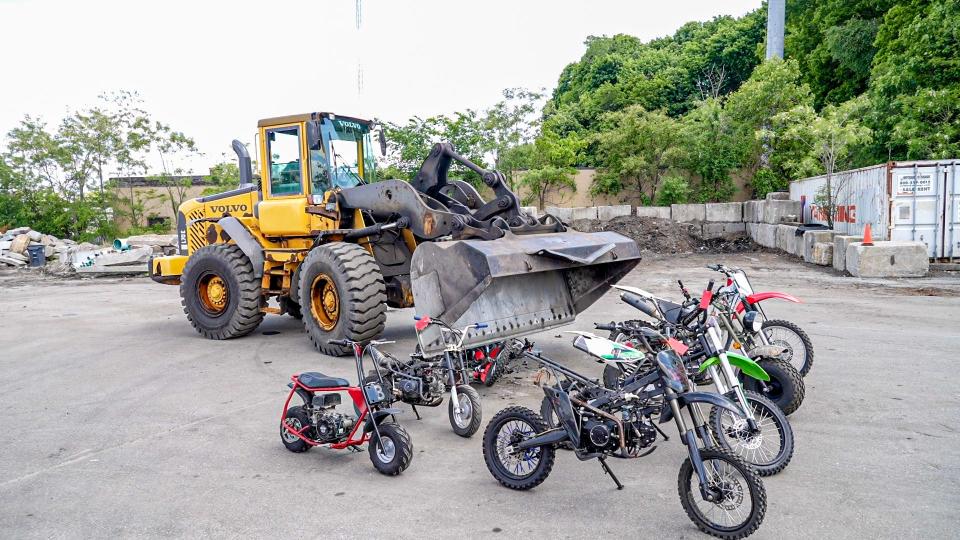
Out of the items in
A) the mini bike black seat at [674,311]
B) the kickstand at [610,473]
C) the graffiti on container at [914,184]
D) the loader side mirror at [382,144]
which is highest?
the loader side mirror at [382,144]

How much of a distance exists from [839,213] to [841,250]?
3319 millimetres

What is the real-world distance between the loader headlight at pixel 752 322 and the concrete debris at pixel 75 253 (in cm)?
1976

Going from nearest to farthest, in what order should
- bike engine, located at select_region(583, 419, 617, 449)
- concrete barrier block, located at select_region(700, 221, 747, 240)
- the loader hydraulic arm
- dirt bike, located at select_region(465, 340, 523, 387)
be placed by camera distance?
bike engine, located at select_region(583, 419, 617, 449), dirt bike, located at select_region(465, 340, 523, 387), the loader hydraulic arm, concrete barrier block, located at select_region(700, 221, 747, 240)

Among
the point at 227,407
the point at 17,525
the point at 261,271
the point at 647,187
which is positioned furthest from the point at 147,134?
the point at 17,525

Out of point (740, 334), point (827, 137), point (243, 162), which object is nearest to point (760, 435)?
point (740, 334)

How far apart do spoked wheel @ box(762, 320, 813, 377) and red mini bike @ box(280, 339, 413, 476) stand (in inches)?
149

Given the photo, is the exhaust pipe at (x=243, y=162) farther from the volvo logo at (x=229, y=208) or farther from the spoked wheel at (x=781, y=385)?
the spoked wheel at (x=781, y=385)

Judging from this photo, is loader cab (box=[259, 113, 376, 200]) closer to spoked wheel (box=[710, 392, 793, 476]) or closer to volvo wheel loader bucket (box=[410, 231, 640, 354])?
volvo wheel loader bucket (box=[410, 231, 640, 354])

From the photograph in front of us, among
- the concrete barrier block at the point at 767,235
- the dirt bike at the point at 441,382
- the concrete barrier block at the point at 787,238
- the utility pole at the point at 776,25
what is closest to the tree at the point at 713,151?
the concrete barrier block at the point at 767,235

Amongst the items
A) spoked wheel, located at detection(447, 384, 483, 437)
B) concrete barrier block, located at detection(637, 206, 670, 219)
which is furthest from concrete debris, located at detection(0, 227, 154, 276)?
spoked wheel, located at detection(447, 384, 483, 437)

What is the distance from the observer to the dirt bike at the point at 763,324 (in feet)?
21.5

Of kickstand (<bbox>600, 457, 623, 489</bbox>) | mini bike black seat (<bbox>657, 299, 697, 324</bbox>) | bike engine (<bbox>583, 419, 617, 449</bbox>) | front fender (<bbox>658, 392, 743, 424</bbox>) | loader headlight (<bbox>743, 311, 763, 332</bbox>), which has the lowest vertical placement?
kickstand (<bbox>600, 457, 623, 489</bbox>)

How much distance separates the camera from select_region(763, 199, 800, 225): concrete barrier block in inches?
868

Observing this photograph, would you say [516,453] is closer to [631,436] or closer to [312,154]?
[631,436]
